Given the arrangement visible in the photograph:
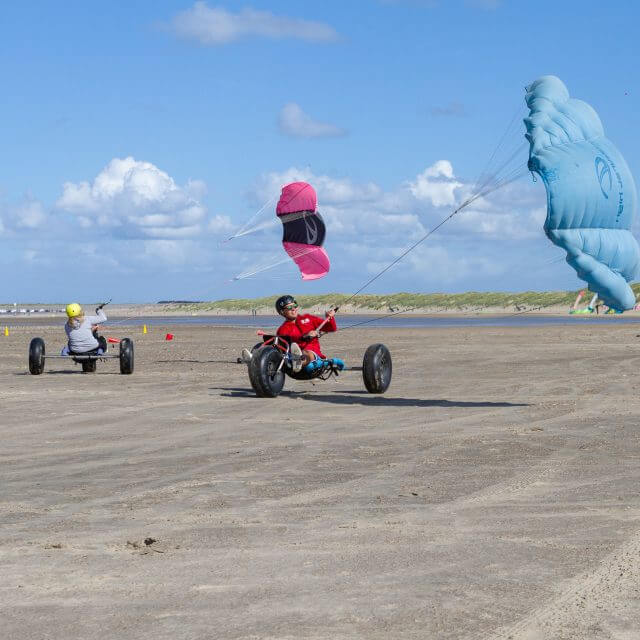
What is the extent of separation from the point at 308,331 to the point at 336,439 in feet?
18.3

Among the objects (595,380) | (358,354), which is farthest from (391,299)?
(595,380)

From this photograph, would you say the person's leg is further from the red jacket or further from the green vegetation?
the green vegetation

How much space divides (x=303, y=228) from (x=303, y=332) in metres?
12.6

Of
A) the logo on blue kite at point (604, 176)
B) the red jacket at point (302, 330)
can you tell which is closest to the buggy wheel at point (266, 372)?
the red jacket at point (302, 330)

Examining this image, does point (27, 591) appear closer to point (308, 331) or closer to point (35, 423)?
point (35, 423)

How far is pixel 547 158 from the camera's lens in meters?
13.3

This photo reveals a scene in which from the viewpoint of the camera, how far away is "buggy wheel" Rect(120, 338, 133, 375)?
68.9 feet

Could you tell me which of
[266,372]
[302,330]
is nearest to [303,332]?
[302,330]

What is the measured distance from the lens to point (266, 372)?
→ 1588 cm

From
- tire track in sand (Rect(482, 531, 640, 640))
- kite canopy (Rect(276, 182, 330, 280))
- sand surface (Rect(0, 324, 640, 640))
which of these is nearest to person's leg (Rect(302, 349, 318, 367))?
sand surface (Rect(0, 324, 640, 640))

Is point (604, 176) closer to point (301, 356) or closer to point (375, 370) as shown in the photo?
point (375, 370)

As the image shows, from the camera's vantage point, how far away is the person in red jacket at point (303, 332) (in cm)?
1656

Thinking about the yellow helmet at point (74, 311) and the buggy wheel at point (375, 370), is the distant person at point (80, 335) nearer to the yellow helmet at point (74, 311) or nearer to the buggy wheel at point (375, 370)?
the yellow helmet at point (74, 311)

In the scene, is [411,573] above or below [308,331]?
below
